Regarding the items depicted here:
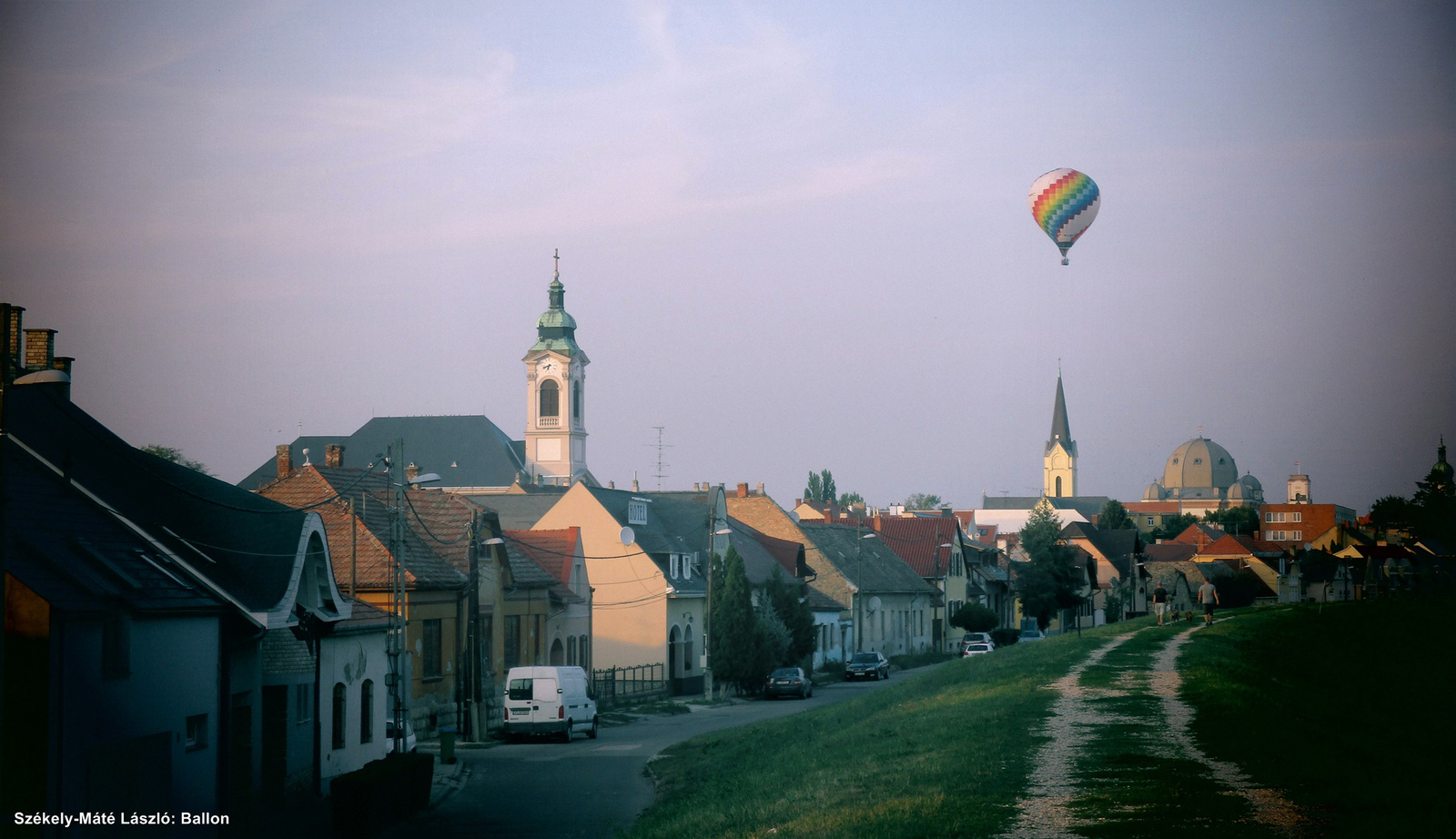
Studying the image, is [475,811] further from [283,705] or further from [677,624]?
[677,624]

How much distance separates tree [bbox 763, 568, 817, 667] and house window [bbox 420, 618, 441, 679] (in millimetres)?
22995

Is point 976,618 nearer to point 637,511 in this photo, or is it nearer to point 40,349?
point 637,511

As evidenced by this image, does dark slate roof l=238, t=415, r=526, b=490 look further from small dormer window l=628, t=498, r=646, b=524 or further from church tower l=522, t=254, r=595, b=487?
small dormer window l=628, t=498, r=646, b=524

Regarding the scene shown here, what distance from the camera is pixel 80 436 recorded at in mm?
21578

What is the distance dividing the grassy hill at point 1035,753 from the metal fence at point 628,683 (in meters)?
13.9

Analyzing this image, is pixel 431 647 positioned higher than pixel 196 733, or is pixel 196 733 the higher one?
pixel 196 733

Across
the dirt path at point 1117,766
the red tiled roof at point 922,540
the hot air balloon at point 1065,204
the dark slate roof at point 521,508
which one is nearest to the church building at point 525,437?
the red tiled roof at point 922,540

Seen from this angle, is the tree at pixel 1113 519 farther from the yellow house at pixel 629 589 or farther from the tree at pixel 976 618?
the yellow house at pixel 629 589

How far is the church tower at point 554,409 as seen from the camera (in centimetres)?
12731

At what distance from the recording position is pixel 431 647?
119 ft

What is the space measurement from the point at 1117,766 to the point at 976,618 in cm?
6895

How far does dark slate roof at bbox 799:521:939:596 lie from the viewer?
7519cm

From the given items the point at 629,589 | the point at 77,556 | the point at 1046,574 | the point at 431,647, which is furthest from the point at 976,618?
the point at 77,556

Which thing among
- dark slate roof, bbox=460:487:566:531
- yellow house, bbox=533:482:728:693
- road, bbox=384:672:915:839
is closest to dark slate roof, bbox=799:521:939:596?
yellow house, bbox=533:482:728:693
